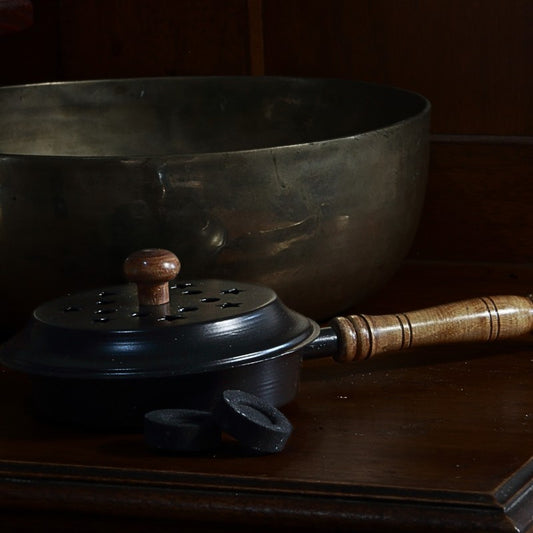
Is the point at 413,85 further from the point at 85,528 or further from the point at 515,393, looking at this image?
the point at 85,528

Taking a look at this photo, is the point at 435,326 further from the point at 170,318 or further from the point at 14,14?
the point at 14,14

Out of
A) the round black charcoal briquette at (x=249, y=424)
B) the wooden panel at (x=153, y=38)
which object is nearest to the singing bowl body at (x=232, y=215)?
the round black charcoal briquette at (x=249, y=424)

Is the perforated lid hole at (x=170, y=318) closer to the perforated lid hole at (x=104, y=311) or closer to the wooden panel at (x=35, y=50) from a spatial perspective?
the perforated lid hole at (x=104, y=311)

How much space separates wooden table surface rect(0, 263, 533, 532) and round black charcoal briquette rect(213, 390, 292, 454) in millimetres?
A: 10

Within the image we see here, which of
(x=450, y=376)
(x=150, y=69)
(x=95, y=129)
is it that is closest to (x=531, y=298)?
(x=450, y=376)

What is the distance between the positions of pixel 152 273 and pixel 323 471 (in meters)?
0.16

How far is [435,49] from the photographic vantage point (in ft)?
4.13

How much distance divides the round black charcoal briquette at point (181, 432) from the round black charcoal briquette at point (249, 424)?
1cm

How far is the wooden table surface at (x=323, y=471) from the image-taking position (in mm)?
652

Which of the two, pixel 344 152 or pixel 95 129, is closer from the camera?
pixel 344 152

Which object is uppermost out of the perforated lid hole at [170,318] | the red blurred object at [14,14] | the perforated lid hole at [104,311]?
the red blurred object at [14,14]

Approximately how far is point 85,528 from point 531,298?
385mm

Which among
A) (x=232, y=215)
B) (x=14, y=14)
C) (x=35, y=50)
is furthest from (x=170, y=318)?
(x=35, y=50)

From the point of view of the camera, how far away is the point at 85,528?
2.28ft
